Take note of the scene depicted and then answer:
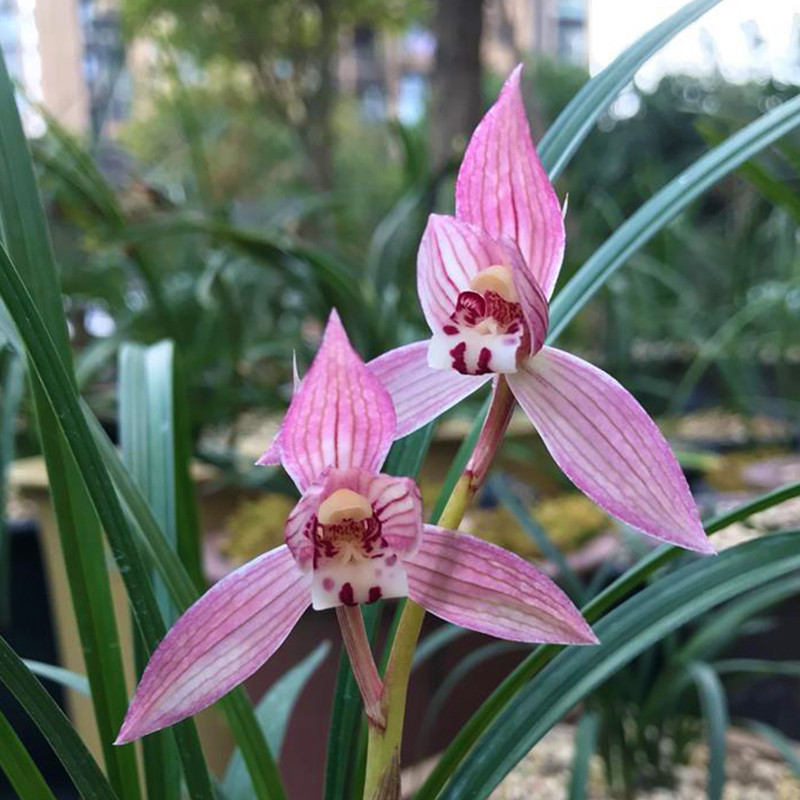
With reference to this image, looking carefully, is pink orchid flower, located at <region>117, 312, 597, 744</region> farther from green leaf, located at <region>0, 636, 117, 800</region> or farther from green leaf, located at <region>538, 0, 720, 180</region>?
green leaf, located at <region>538, 0, 720, 180</region>

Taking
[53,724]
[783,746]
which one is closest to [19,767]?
[53,724]

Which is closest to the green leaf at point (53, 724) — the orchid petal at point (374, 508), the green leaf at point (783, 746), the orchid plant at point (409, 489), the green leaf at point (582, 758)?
the orchid plant at point (409, 489)

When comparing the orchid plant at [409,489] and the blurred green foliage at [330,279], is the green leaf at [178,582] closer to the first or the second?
the orchid plant at [409,489]

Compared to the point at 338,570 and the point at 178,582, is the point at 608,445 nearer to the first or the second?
the point at 338,570

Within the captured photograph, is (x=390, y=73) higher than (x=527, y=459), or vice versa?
(x=390, y=73)

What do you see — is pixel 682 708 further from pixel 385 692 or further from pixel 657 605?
pixel 385 692

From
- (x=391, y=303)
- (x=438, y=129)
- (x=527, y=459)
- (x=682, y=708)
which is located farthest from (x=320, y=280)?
(x=438, y=129)
